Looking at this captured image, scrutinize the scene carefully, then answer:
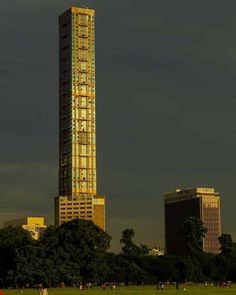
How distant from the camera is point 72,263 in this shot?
133375 millimetres

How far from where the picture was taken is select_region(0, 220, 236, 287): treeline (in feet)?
433

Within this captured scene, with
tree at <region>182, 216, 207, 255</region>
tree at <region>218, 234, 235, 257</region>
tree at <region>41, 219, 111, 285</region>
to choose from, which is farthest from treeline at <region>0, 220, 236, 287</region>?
tree at <region>182, 216, 207, 255</region>

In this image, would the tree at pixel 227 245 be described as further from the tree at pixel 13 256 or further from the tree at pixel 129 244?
the tree at pixel 13 256

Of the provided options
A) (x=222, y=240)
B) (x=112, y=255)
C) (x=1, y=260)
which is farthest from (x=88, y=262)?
(x=222, y=240)

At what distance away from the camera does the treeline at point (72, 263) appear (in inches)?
5197

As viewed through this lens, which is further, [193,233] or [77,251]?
[193,233]

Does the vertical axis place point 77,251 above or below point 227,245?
below

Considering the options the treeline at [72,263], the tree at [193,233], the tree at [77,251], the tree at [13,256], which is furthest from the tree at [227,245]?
the tree at [13,256]

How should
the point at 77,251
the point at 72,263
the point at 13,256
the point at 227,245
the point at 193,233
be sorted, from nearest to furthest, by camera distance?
the point at 72,263
the point at 77,251
the point at 13,256
the point at 227,245
the point at 193,233

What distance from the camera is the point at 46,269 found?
132250mm

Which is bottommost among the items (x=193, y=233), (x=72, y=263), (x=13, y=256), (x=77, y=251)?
(x=72, y=263)

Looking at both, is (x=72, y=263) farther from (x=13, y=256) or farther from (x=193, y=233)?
(x=193, y=233)

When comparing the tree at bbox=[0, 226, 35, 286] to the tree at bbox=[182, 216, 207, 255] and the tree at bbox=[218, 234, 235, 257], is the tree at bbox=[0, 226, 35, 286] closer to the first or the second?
the tree at bbox=[218, 234, 235, 257]

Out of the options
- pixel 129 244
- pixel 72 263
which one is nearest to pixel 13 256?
pixel 72 263
